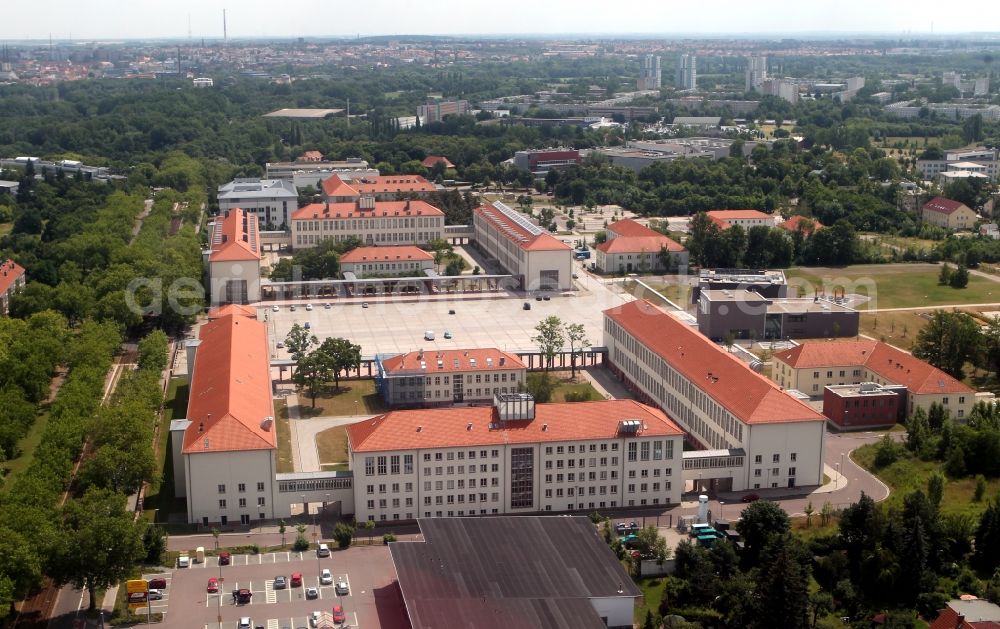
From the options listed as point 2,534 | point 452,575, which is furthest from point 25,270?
point 452,575

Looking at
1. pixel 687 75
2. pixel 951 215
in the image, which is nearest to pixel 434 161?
pixel 951 215

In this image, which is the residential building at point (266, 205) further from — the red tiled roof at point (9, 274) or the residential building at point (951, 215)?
the residential building at point (951, 215)

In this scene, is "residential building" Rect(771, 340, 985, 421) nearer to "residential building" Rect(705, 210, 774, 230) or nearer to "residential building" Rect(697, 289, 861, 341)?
"residential building" Rect(697, 289, 861, 341)

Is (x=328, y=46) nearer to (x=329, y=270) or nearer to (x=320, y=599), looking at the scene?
(x=329, y=270)

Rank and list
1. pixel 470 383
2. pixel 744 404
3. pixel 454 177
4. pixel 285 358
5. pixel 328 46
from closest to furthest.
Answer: pixel 744 404
pixel 470 383
pixel 285 358
pixel 454 177
pixel 328 46

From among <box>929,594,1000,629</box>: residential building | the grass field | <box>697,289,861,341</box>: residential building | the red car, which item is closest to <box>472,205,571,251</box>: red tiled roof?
<box>697,289,861,341</box>: residential building
